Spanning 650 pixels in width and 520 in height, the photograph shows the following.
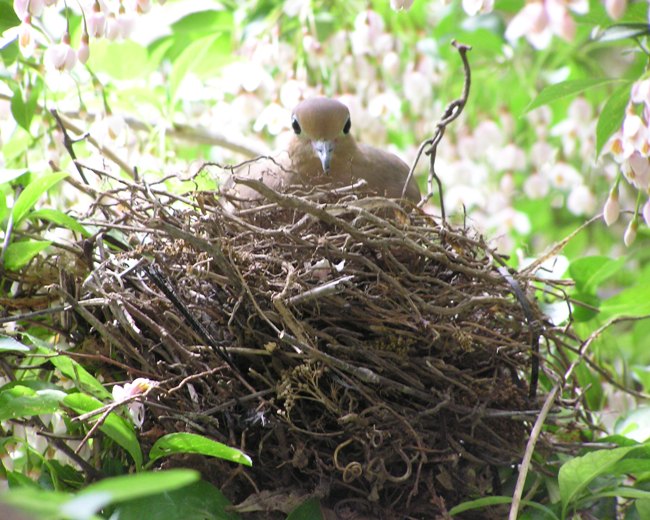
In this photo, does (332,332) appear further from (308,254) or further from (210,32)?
(210,32)

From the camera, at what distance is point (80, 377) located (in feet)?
5.61

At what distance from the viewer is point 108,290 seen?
1.81 m

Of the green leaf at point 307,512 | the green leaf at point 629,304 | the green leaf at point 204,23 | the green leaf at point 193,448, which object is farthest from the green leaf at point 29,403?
the green leaf at point 204,23

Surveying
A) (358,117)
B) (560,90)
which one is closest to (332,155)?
(358,117)

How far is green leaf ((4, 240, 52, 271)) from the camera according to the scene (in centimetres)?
183

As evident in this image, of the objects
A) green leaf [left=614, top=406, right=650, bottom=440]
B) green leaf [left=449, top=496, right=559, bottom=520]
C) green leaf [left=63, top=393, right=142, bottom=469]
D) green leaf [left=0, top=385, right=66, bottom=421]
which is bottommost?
green leaf [left=614, top=406, right=650, bottom=440]

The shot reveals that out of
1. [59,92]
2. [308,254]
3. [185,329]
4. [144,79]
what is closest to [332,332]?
[308,254]

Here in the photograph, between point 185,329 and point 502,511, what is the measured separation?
0.74 metres

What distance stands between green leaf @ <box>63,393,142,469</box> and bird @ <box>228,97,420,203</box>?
1.01 m

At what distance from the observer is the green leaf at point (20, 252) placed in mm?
1831

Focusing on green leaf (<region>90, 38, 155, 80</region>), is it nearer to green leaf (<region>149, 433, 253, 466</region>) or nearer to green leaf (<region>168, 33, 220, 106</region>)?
green leaf (<region>168, 33, 220, 106</region>)

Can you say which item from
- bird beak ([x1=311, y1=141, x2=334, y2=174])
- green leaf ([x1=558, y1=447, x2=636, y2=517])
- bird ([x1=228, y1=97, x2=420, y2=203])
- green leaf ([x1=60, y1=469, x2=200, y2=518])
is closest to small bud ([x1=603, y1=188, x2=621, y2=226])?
green leaf ([x1=558, y1=447, x2=636, y2=517])

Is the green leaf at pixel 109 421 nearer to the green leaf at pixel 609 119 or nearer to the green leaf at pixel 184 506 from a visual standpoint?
the green leaf at pixel 184 506

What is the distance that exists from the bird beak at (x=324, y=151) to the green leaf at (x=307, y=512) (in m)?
0.95
